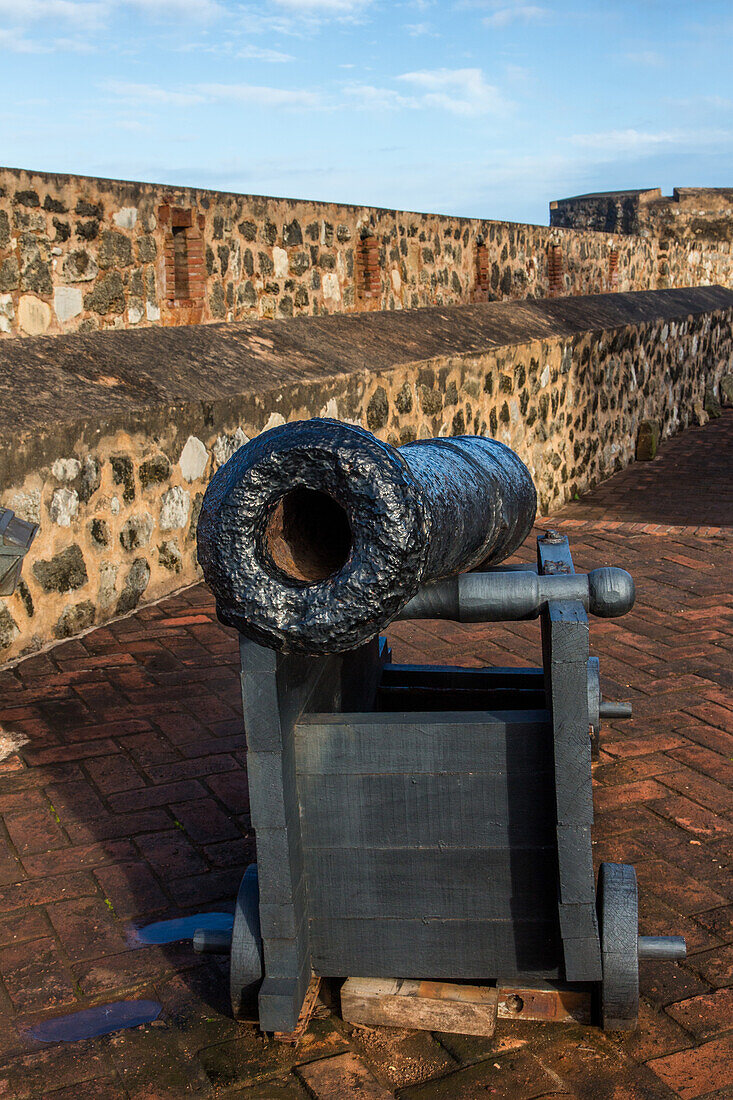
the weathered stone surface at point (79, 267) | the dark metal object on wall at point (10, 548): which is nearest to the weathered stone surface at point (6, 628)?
the dark metal object on wall at point (10, 548)

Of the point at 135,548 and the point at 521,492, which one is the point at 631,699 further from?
the point at 135,548

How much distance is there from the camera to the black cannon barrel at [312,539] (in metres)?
1.78

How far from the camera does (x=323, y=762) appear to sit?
225cm

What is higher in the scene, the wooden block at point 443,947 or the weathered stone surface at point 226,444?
the weathered stone surface at point 226,444

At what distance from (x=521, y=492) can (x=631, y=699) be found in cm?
170

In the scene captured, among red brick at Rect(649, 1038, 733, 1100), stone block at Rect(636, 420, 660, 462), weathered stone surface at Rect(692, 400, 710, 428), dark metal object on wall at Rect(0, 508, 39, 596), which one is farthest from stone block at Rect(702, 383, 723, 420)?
red brick at Rect(649, 1038, 733, 1100)

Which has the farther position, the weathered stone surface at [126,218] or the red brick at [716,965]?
the weathered stone surface at [126,218]

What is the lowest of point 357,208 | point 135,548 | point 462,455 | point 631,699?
point 631,699

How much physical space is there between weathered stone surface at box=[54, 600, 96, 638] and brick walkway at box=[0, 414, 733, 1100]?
0.37 ft

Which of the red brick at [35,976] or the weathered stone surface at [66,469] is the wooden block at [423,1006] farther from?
the weathered stone surface at [66,469]

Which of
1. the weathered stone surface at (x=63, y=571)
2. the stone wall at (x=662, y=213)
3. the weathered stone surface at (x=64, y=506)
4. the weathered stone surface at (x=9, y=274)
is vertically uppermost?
the stone wall at (x=662, y=213)

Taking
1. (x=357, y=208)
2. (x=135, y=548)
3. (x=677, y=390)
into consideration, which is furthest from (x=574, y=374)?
(x=135, y=548)

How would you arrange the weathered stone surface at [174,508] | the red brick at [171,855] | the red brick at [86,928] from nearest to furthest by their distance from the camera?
the red brick at [86,928], the red brick at [171,855], the weathered stone surface at [174,508]

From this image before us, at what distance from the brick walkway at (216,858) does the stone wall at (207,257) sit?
1558 millimetres
